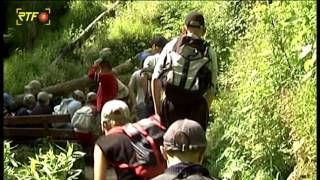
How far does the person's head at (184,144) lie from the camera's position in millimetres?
3535

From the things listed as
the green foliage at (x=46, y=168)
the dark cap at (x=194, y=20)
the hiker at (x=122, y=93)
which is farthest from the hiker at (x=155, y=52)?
the dark cap at (x=194, y=20)

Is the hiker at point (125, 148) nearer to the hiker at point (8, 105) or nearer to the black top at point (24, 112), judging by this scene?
the black top at point (24, 112)

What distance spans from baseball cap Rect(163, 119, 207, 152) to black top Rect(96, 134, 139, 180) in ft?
2.64

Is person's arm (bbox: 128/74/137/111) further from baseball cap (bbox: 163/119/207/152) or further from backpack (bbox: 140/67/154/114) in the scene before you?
baseball cap (bbox: 163/119/207/152)

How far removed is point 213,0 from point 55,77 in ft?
10.7

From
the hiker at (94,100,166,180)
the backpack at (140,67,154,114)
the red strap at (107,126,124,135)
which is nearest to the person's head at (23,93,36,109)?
the backpack at (140,67,154,114)

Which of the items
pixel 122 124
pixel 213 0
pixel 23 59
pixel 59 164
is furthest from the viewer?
pixel 23 59

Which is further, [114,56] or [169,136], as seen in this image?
[114,56]

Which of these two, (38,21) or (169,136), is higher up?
(169,136)

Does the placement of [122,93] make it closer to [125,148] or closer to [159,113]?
[159,113]

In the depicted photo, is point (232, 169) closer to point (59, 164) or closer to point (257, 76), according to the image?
point (257, 76)

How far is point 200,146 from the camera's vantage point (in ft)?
11.7

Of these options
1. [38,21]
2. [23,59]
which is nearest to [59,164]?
[23,59]

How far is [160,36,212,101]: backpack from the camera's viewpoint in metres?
5.88
